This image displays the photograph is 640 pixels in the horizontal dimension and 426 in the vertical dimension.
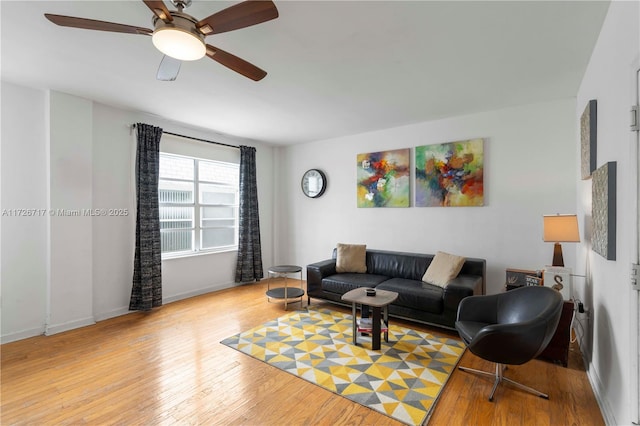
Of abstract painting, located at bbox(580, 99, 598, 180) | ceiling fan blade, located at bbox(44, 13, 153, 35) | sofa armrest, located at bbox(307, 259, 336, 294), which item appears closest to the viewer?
ceiling fan blade, located at bbox(44, 13, 153, 35)

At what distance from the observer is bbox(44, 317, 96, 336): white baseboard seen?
3225 millimetres

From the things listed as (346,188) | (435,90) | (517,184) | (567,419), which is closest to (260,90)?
(435,90)

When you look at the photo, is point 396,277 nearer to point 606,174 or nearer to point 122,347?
point 606,174

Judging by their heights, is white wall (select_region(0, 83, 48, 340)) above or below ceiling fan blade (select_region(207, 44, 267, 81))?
below

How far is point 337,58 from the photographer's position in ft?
8.23

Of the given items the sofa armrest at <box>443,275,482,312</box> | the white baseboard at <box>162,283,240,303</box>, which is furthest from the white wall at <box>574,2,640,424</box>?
the white baseboard at <box>162,283,240,303</box>

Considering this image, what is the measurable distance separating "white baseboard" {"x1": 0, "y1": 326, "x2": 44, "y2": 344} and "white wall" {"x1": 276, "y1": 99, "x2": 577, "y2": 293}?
4025 mm

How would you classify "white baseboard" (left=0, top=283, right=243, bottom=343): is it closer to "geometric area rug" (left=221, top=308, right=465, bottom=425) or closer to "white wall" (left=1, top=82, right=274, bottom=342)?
"white wall" (left=1, top=82, right=274, bottom=342)

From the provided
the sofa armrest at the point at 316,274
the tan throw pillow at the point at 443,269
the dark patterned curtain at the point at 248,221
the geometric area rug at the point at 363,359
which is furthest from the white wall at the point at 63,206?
the tan throw pillow at the point at 443,269

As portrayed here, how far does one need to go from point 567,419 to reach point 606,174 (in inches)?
62.6

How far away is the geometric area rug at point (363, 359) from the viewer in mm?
2100

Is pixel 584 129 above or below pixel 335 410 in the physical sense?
above

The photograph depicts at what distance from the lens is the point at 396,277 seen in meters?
4.10

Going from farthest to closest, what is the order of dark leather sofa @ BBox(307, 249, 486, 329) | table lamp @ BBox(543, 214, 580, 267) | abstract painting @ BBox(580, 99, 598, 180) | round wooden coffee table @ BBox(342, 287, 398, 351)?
dark leather sofa @ BBox(307, 249, 486, 329), round wooden coffee table @ BBox(342, 287, 398, 351), table lamp @ BBox(543, 214, 580, 267), abstract painting @ BBox(580, 99, 598, 180)
